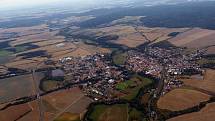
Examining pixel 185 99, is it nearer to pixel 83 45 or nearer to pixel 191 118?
pixel 191 118

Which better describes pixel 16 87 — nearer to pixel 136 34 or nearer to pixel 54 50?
pixel 54 50

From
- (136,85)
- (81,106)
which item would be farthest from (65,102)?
(136,85)

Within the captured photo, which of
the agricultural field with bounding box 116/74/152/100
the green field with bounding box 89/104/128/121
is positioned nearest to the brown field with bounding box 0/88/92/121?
the green field with bounding box 89/104/128/121

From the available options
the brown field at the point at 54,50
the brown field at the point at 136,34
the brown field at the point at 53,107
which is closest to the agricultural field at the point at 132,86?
the brown field at the point at 53,107

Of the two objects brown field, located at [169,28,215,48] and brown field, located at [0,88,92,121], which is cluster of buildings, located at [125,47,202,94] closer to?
brown field, located at [169,28,215,48]

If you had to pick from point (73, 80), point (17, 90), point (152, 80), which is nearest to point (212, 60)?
point (152, 80)

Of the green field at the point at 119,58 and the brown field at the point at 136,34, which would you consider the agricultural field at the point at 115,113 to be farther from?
the brown field at the point at 136,34
